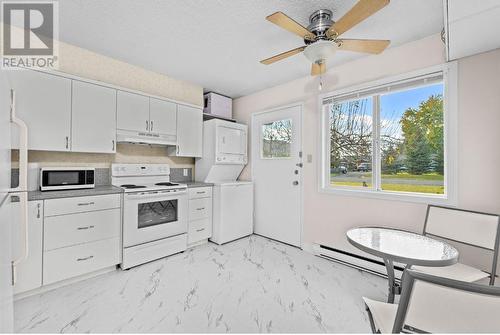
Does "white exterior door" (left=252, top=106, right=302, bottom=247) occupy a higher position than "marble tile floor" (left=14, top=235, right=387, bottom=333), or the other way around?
"white exterior door" (left=252, top=106, right=302, bottom=247)

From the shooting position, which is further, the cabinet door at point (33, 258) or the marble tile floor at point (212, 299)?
the cabinet door at point (33, 258)

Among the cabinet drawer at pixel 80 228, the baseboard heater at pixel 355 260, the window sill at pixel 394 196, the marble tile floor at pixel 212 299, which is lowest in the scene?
the marble tile floor at pixel 212 299

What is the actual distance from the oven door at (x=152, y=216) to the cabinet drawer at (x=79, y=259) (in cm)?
16

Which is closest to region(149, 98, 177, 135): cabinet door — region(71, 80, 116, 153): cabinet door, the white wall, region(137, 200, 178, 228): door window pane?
the white wall

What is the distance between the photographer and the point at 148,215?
270 cm

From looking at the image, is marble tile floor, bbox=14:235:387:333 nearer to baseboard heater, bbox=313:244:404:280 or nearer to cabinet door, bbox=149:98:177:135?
baseboard heater, bbox=313:244:404:280

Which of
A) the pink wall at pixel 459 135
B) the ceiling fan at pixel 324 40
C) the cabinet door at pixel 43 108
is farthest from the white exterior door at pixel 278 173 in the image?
the cabinet door at pixel 43 108

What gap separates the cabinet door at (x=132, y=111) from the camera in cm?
271

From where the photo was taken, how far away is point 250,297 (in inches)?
78.2

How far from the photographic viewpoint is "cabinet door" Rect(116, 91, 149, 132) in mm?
2713

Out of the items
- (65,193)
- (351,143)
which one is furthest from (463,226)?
(65,193)

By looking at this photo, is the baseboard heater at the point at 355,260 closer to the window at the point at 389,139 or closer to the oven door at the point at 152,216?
the window at the point at 389,139

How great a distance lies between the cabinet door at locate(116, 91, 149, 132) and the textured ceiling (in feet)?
1.50

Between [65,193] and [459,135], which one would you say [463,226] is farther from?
[65,193]
